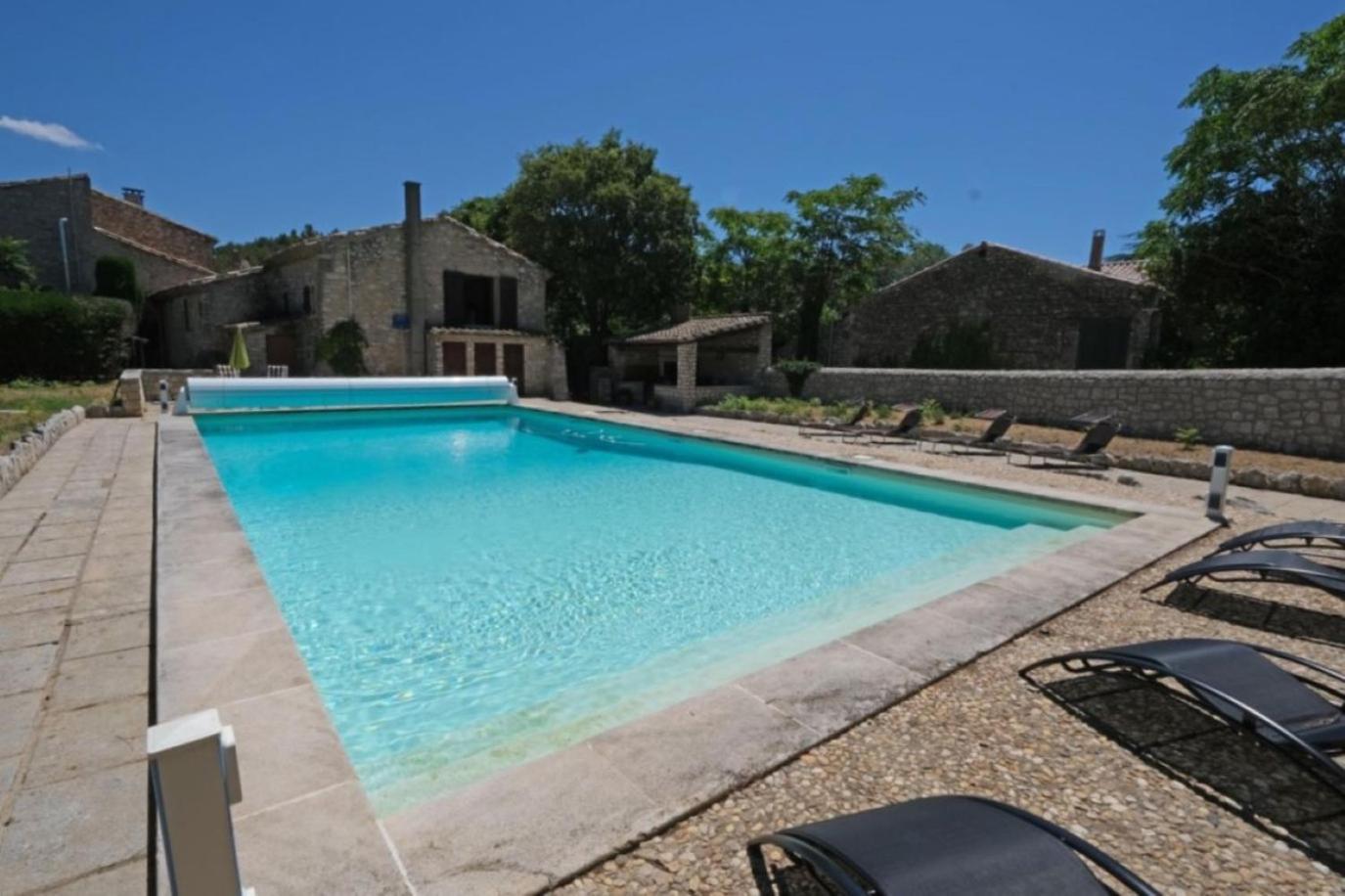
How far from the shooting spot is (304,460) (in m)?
11.3

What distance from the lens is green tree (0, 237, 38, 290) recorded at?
2100 centimetres

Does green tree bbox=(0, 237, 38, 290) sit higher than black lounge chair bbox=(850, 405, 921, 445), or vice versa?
green tree bbox=(0, 237, 38, 290)

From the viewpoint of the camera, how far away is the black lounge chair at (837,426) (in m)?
13.9

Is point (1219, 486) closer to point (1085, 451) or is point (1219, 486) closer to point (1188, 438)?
point (1085, 451)

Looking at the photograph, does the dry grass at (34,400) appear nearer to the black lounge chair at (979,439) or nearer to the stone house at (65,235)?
the stone house at (65,235)

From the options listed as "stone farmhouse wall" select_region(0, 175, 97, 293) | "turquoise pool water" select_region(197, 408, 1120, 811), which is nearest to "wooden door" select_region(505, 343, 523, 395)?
"turquoise pool water" select_region(197, 408, 1120, 811)

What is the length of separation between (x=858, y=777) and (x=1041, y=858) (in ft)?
3.16

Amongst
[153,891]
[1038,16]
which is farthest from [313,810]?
[1038,16]

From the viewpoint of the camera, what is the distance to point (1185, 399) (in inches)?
437

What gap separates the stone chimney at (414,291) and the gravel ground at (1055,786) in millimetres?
21462

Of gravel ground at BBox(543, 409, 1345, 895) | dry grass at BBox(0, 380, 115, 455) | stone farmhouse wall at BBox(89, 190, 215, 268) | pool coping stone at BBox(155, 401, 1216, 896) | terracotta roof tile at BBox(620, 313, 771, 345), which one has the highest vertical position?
stone farmhouse wall at BBox(89, 190, 215, 268)

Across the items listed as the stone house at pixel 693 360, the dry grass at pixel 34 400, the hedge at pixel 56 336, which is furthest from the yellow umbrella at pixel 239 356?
the stone house at pixel 693 360

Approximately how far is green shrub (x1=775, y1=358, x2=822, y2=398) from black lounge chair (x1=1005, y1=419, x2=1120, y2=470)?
8.21 metres

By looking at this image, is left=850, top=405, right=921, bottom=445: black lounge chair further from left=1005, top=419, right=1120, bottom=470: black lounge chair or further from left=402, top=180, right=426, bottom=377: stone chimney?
left=402, top=180, right=426, bottom=377: stone chimney
